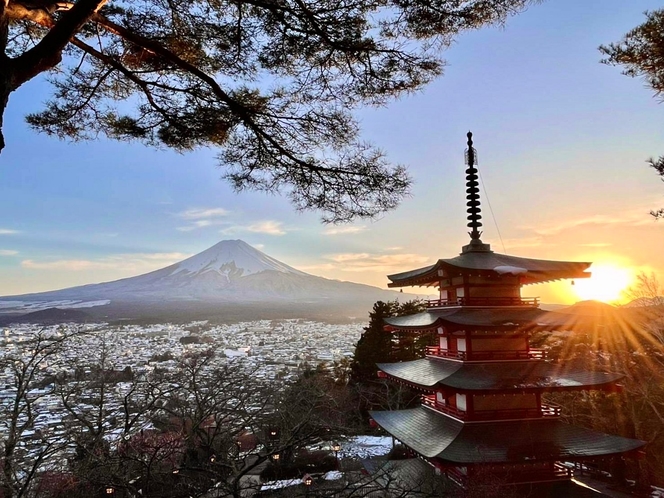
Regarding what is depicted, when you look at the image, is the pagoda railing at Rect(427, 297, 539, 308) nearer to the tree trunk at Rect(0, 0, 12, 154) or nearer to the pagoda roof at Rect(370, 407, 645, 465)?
the pagoda roof at Rect(370, 407, 645, 465)

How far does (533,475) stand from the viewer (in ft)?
22.1

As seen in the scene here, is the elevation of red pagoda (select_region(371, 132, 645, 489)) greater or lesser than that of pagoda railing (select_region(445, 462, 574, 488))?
greater

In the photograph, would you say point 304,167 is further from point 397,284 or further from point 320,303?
point 320,303

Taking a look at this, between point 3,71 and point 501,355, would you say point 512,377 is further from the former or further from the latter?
A: point 3,71

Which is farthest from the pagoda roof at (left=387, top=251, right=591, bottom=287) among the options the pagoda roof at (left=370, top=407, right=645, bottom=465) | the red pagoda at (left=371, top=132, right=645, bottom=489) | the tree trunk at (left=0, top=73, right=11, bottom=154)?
the tree trunk at (left=0, top=73, right=11, bottom=154)

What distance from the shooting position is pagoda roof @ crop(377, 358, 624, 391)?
6766mm

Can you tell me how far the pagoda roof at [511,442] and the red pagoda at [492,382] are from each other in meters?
0.02

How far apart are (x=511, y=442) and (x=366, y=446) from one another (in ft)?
33.1

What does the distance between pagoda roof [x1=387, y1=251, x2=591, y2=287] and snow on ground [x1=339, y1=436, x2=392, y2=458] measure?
8.38 meters

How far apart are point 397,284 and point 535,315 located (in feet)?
9.14

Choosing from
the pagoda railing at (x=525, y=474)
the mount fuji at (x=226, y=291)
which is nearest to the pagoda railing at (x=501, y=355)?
the pagoda railing at (x=525, y=474)

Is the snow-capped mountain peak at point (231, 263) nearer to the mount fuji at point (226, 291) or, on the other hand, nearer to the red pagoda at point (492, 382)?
the mount fuji at point (226, 291)

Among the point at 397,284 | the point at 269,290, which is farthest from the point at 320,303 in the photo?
the point at 397,284

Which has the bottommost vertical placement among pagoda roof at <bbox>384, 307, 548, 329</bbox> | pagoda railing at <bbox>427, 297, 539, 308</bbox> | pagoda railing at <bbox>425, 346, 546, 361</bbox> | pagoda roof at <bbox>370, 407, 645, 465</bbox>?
pagoda roof at <bbox>370, 407, 645, 465</bbox>
